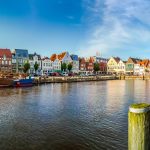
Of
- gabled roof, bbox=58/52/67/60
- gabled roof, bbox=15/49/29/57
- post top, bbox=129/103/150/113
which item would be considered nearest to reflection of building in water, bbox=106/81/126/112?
post top, bbox=129/103/150/113

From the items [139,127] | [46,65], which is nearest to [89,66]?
[46,65]

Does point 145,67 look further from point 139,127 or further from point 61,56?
point 139,127

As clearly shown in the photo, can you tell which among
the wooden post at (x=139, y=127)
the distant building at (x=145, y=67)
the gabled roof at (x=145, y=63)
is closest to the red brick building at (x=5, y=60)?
the distant building at (x=145, y=67)

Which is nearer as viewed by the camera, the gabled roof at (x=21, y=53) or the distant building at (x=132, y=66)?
the gabled roof at (x=21, y=53)

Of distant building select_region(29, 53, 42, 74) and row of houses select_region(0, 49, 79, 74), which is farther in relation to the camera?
distant building select_region(29, 53, 42, 74)

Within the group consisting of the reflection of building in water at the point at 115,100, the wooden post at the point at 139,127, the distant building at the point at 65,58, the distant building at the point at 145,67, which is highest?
the distant building at the point at 65,58

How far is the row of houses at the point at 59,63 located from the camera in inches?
4179

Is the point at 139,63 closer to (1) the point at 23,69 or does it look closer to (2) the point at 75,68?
(2) the point at 75,68

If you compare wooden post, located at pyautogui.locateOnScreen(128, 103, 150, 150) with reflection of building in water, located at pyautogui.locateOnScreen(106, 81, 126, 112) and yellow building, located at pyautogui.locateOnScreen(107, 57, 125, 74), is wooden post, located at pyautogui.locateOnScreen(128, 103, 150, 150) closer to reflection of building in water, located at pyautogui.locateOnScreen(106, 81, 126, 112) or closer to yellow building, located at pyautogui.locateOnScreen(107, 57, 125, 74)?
reflection of building in water, located at pyautogui.locateOnScreen(106, 81, 126, 112)

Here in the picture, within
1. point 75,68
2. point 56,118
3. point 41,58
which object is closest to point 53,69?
point 41,58

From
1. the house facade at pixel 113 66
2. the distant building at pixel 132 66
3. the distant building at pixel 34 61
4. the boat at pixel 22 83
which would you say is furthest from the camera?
the house facade at pixel 113 66

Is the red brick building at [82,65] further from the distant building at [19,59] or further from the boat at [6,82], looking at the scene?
the boat at [6,82]

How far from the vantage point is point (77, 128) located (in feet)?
52.5

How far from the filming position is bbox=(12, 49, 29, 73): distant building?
108812 millimetres
